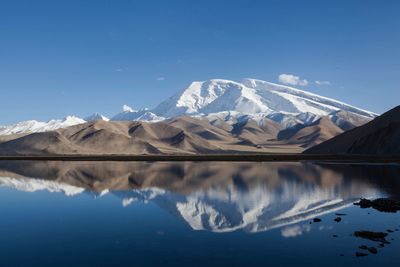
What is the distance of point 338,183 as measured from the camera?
66.0 metres

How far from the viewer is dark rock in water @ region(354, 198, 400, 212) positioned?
132ft

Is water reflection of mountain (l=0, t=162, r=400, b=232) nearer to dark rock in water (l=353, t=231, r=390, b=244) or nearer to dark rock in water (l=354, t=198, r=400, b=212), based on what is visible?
dark rock in water (l=354, t=198, r=400, b=212)

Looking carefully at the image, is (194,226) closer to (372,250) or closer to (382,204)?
(372,250)

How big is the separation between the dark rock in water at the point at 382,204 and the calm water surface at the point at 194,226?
1.18 m

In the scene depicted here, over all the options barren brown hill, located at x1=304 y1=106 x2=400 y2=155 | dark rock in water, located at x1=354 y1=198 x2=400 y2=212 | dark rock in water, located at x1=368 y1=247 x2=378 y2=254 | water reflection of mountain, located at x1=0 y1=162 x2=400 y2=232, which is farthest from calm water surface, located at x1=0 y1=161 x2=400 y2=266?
barren brown hill, located at x1=304 y1=106 x2=400 y2=155

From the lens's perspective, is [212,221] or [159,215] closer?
[212,221]

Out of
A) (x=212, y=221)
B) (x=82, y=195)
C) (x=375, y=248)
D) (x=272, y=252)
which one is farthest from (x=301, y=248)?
(x=82, y=195)

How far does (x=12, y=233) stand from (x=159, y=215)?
12.3m

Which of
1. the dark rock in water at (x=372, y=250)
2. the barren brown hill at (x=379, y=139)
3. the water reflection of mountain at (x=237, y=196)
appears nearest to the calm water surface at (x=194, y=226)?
the water reflection of mountain at (x=237, y=196)

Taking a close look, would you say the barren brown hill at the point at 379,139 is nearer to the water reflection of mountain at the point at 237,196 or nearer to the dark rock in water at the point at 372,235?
the water reflection of mountain at the point at 237,196

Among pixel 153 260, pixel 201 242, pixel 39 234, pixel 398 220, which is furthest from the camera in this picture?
pixel 398 220

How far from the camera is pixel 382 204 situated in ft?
138

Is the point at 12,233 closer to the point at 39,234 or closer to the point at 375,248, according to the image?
the point at 39,234

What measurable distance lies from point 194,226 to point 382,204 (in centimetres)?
1846
